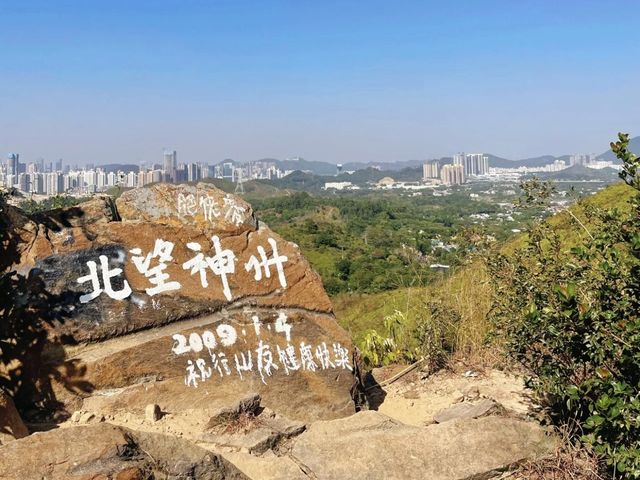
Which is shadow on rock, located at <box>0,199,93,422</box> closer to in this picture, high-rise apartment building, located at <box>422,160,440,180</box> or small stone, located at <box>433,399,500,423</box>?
small stone, located at <box>433,399,500,423</box>

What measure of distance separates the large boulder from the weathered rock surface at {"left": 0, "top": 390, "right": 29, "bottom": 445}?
48cm

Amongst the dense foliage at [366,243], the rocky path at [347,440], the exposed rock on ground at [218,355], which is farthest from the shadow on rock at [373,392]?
the dense foliage at [366,243]

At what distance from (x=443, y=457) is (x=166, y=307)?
6.06ft

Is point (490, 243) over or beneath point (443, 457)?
over

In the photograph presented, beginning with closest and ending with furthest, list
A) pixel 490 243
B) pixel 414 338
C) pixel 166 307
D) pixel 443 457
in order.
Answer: pixel 443 457
pixel 166 307
pixel 490 243
pixel 414 338

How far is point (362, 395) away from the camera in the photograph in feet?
12.2

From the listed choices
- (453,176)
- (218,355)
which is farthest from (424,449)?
(453,176)

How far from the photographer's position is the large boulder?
3.24 meters

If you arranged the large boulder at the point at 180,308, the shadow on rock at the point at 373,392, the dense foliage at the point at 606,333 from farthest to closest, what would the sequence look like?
the shadow on rock at the point at 373,392 → the large boulder at the point at 180,308 → the dense foliage at the point at 606,333

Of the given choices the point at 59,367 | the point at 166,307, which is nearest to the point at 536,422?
the point at 166,307

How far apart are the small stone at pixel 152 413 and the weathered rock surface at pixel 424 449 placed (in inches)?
32.9

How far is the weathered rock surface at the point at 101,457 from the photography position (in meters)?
A: 1.95

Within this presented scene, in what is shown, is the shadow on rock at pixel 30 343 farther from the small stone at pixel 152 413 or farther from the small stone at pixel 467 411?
the small stone at pixel 467 411

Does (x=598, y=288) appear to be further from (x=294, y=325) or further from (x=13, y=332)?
(x=13, y=332)
